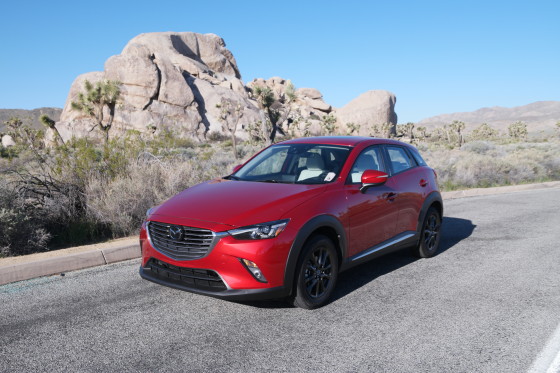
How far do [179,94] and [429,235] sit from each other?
235ft

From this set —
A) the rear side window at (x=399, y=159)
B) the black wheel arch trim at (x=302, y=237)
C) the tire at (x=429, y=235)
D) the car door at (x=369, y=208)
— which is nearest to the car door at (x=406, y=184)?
the rear side window at (x=399, y=159)

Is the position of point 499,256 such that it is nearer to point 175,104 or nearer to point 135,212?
point 135,212

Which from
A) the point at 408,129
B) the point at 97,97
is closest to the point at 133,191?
the point at 97,97

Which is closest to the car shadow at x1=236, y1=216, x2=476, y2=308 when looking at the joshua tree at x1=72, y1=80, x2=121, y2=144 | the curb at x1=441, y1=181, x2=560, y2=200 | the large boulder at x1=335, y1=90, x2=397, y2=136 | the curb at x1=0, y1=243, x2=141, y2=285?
the curb at x1=0, y1=243, x2=141, y2=285

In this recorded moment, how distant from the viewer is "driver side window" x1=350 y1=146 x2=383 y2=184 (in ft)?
18.0

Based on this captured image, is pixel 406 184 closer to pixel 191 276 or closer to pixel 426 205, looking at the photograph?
pixel 426 205

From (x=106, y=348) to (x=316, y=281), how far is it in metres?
1.99

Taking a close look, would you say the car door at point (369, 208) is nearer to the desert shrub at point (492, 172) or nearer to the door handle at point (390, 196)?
the door handle at point (390, 196)

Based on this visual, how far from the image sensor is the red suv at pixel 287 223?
4234mm

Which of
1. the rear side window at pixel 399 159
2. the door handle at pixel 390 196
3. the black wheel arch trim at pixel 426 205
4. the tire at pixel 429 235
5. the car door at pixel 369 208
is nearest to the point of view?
the car door at pixel 369 208

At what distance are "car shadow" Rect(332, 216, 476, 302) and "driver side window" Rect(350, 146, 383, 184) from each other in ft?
4.08

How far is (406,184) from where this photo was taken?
20.7 feet

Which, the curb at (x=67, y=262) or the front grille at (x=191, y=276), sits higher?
the front grille at (x=191, y=276)

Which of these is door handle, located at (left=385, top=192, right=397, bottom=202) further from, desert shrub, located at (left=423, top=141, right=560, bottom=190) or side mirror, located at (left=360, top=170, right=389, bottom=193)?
desert shrub, located at (left=423, top=141, right=560, bottom=190)
